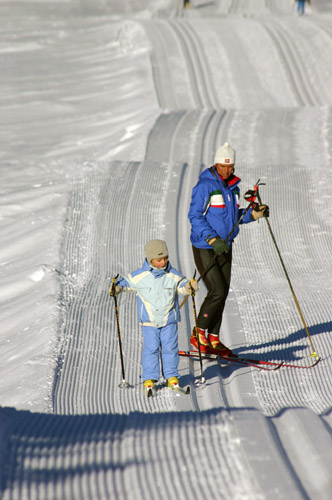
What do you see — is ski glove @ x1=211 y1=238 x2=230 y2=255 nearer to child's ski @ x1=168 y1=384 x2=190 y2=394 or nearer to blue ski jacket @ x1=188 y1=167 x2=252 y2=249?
blue ski jacket @ x1=188 y1=167 x2=252 y2=249

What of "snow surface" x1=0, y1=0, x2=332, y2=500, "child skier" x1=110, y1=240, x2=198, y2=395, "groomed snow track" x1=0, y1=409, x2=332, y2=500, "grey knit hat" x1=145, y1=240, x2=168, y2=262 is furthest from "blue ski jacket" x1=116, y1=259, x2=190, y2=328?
"groomed snow track" x1=0, y1=409, x2=332, y2=500

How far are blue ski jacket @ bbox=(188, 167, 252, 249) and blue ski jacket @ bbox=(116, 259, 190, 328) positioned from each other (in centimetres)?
73

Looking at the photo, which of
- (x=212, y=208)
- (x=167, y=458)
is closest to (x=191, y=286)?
(x=212, y=208)

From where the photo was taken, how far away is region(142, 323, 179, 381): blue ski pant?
5254 mm

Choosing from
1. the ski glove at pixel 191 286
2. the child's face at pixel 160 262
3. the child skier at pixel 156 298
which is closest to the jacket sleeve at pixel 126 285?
the child skier at pixel 156 298

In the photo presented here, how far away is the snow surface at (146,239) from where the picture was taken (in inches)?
133

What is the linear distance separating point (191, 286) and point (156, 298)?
0.31 m

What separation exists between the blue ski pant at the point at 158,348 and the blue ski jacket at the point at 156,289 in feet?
0.23

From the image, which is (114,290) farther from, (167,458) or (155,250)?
(167,458)

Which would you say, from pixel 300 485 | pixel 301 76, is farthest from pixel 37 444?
pixel 301 76

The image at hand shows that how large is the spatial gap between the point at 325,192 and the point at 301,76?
6777mm

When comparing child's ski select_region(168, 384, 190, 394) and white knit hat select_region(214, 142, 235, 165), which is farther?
white knit hat select_region(214, 142, 235, 165)

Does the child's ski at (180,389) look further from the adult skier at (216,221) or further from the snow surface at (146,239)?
the adult skier at (216,221)

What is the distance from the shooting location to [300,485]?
3236mm
